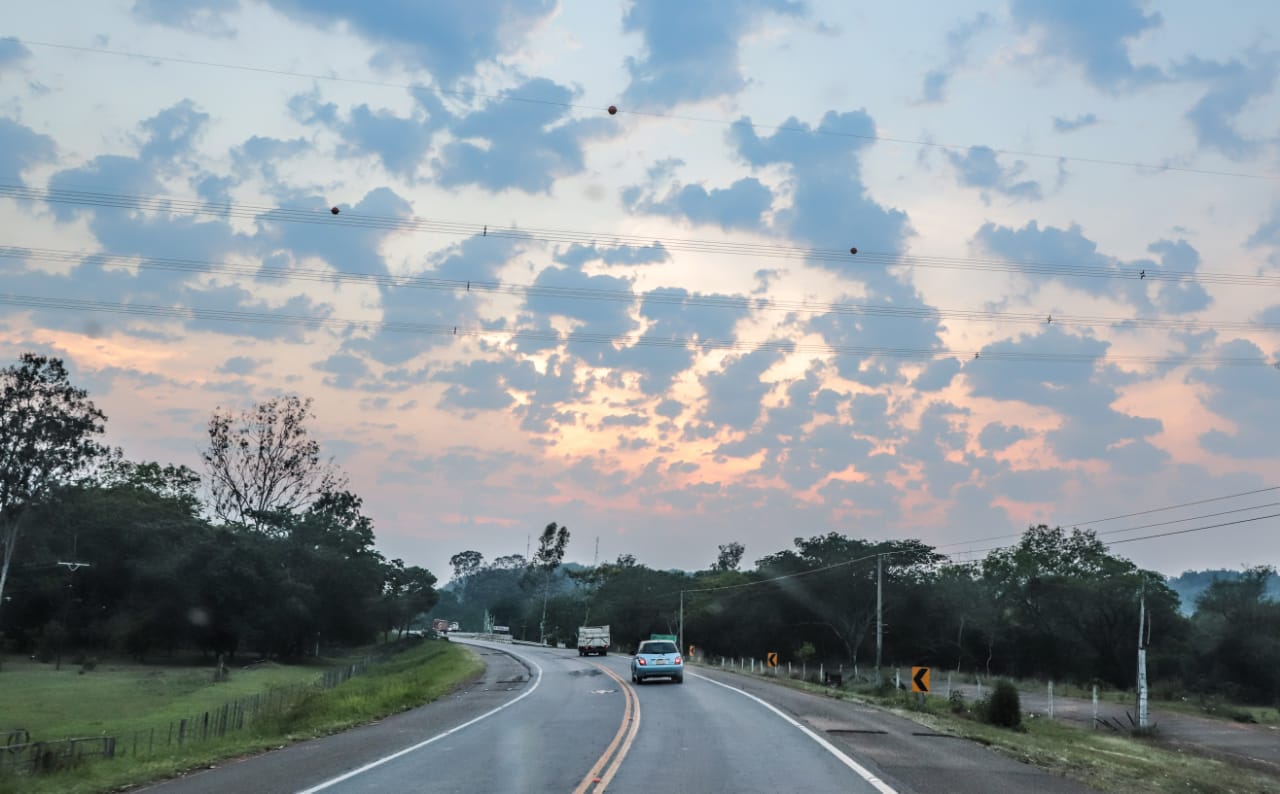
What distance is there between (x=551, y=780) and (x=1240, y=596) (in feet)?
266

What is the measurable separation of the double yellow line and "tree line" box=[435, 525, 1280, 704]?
1920 inches

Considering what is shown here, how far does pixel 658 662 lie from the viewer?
40156 millimetres

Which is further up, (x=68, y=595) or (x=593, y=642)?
(x=68, y=595)

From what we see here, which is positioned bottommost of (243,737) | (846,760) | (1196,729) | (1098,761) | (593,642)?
(593,642)

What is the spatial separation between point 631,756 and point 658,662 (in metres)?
24.1

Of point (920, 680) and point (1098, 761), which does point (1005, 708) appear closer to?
point (920, 680)

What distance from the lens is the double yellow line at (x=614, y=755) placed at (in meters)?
13.3

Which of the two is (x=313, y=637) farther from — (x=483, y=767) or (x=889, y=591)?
(x=483, y=767)

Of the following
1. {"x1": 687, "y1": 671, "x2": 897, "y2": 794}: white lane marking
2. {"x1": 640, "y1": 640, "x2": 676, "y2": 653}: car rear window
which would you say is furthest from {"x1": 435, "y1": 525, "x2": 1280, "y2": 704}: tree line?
{"x1": 687, "y1": 671, "x2": 897, "y2": 794}: white lane marking

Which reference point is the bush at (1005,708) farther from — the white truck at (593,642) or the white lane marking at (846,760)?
the white truck at (593,642)

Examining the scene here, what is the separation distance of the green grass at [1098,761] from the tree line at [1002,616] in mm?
39709

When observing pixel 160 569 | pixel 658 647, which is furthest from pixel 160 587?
pixel 658 647

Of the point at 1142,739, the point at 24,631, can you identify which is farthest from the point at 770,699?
the point at 24,631

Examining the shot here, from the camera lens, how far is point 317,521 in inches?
3903
